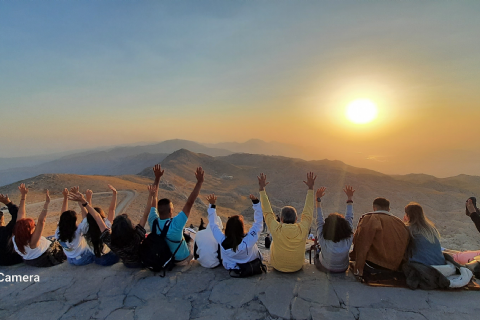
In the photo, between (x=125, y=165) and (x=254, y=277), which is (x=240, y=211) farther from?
(x=125, y=165)

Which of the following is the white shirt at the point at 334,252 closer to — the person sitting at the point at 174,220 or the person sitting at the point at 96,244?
the person sitting at the point at 174,220

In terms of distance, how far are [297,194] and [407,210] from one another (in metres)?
19.6

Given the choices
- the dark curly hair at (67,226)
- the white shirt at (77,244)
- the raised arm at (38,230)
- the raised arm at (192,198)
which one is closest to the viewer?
the raised arm at (192,198)

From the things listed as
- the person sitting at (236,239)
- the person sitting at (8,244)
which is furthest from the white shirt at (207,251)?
the person sitting at (8,244)

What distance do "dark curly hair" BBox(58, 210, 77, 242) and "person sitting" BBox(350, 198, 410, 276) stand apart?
4908mm

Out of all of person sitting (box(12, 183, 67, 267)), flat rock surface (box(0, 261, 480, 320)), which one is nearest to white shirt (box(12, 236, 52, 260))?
person sitting (box(12, 183, 67, 267))

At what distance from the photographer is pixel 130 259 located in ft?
13.3

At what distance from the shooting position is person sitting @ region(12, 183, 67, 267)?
427 cm

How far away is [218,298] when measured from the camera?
3.62 m

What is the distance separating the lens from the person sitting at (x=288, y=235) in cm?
385

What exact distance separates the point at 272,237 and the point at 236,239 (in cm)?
67

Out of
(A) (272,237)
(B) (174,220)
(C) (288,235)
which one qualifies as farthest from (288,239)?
(B) (174,220)

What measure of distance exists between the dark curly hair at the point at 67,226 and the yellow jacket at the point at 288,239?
3420 mm

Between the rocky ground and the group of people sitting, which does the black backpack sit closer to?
the group of people sitting
